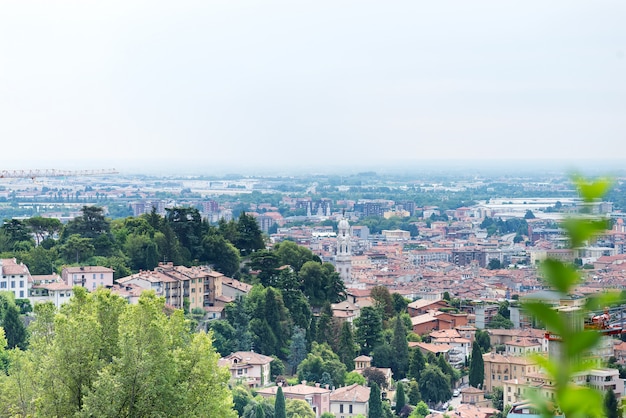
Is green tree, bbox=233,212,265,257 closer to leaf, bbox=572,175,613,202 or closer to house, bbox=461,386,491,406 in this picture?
house, bbox=461,386,491,406

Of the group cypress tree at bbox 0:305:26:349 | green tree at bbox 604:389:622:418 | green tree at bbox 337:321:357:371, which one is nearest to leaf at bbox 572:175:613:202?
green tree at bbox 604:389:622:418

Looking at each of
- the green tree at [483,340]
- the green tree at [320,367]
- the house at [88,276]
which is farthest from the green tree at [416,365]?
the house at [88,276]

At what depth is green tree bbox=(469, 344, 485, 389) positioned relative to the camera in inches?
998

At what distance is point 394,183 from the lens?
130000mm

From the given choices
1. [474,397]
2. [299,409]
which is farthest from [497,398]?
[299,409]

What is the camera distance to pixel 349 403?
75.6 feet

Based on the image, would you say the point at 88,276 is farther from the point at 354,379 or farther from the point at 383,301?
the point at 383,301

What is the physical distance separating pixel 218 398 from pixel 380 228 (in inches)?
2807

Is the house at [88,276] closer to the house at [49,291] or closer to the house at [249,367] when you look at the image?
the house at [49,291]

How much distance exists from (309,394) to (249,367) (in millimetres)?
1417

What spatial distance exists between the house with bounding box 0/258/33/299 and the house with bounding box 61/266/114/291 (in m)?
0.78

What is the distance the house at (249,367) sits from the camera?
23173mm

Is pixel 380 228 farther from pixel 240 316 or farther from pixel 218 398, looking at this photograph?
pixel 218 398

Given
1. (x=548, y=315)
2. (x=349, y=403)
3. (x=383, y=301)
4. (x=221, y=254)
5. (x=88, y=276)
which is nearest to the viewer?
(x=548, y=315)
